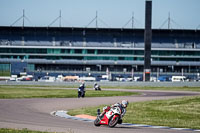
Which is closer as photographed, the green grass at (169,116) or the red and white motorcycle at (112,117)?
the red and white motorcycle at (112,117)

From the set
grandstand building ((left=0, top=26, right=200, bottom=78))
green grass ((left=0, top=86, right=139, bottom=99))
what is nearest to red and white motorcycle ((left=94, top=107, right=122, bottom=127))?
green grass ((left=0, top=86, right=139, bottom=99))

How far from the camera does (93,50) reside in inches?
5034

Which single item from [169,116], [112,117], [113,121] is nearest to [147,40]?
[169,116]

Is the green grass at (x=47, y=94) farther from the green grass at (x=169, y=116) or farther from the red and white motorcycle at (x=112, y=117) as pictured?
the red and white motorcycle at (x=112, y=117)

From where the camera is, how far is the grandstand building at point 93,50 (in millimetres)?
127062

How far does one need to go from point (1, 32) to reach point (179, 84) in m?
64.2

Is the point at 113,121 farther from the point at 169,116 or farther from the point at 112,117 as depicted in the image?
the point at 169,116

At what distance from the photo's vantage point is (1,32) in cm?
13200

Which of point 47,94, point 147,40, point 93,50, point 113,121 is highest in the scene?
point 147,40

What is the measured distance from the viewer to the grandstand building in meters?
127

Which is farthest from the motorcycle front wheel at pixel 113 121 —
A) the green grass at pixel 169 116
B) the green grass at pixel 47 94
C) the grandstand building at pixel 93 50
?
the grandstand building at pixel 93 50

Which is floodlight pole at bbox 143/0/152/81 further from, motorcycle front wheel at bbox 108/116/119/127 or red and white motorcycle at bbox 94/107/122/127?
motorcycle front wheel at bbox 108/116/119/127

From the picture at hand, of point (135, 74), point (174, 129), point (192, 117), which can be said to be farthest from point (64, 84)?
point (174, 129)

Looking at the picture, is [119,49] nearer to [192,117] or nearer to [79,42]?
[79,42]
